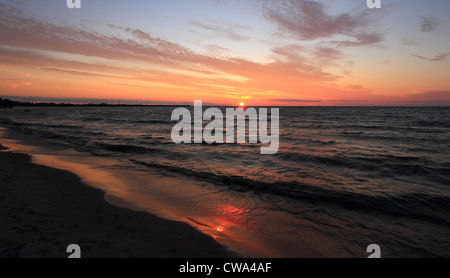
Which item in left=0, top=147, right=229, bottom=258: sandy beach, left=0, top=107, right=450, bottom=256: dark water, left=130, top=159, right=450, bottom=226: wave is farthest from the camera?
left=130, top=159, right=450, bottom=226: wave

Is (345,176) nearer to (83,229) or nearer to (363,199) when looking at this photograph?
(363,199)

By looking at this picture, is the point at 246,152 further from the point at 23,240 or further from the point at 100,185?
the point at 23,240

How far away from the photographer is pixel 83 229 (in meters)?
4.68

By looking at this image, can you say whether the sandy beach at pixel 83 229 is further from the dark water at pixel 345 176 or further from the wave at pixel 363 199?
the wave at pixel 363 199

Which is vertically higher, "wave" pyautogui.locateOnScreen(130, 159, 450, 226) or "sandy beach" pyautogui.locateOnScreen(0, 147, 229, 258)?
"sandy beach" pyautogui.locateOnScreen(0, 147, 229, 258)

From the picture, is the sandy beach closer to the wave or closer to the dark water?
the dark water

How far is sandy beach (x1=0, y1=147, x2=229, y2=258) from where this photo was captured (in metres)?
3.96

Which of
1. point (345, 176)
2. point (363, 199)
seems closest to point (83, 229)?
point (363, 199)

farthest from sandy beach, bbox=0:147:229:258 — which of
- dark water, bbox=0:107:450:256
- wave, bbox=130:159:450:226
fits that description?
wave, bbox=130:159:450:226

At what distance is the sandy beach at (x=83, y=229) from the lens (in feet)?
13.0

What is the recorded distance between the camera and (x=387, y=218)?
659 centimetres

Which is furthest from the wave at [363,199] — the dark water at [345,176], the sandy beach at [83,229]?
the sandy beach at [83,229]

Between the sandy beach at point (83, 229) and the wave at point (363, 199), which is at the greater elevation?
the sandy beach at point (83, 229)
